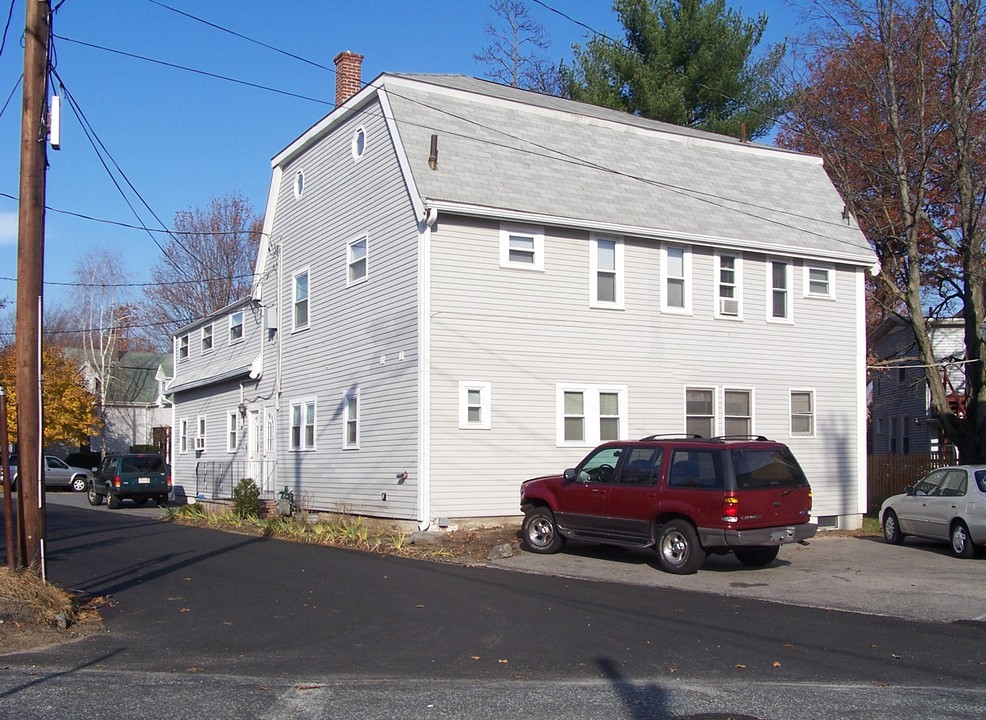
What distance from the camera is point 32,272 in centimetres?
1177

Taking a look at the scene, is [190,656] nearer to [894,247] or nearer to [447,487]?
[447,487]

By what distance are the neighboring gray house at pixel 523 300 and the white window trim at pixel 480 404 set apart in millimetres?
41

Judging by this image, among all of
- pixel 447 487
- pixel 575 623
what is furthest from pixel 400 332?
pixel 575 623

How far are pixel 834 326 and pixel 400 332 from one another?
1087cm

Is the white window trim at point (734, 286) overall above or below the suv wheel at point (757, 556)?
above

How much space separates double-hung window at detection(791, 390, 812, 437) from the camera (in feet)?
79.0

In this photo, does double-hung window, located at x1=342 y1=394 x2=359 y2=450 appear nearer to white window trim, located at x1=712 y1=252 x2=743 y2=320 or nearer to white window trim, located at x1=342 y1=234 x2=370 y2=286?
white window trim, located at x1=342 y1=234 x2=370 y2=286

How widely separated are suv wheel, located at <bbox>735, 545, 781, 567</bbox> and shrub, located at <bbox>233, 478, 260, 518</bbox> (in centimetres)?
1215

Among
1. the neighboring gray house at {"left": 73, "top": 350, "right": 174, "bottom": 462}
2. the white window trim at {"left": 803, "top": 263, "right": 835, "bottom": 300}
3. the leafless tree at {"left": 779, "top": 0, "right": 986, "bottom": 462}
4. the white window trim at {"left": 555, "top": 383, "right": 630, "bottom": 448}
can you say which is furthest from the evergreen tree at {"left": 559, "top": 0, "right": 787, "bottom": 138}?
the neighboring gray house at {"left": 73, "top": 350, "right": 174, "bottom": 462}

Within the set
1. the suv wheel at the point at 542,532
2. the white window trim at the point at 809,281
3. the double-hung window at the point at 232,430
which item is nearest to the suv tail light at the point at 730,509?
the suv wheel at the point at 542,532

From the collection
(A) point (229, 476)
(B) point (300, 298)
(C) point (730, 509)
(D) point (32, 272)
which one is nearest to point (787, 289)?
(C) point (730, 509)

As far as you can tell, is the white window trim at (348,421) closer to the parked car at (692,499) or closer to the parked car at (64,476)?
the parked car at (692,499)

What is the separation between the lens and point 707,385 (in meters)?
23.0

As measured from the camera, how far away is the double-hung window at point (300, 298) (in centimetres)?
2522
